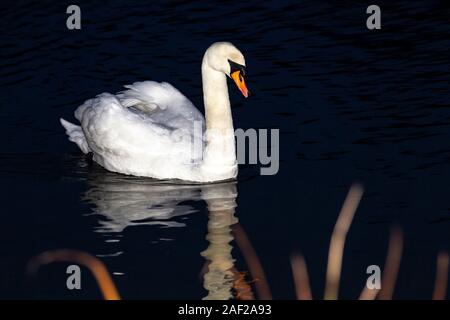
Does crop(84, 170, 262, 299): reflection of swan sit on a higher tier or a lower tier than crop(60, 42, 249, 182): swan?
lower

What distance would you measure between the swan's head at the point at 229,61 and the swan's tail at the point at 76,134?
2.59 metres

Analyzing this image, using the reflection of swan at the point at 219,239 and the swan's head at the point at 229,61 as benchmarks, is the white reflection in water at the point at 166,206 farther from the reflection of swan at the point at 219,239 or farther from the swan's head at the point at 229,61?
the swan's head at the point at 229,61

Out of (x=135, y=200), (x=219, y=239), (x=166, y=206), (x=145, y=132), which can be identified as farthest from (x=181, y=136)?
(x=219, y=239)

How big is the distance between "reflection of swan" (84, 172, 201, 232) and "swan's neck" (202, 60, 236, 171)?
1.71ft

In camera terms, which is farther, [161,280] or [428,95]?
[428,95]

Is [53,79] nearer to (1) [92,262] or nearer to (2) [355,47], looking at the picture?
(2) [355,47]

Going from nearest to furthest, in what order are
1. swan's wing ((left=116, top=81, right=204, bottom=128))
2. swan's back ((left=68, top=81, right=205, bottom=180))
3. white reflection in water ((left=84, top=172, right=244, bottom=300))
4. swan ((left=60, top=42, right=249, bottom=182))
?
white reflection in water ((left=84, top=172, right=244, bottom=300))
swan ((left=60, top=42, right=249, bottom=182))
swan's back ((left=68, top=81, right=205, bottom=180))
swan's wing ((left=116, top=81, right=204, bottom=128))

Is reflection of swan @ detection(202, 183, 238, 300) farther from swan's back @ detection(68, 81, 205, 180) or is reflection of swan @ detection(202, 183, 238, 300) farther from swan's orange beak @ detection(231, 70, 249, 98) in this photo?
swan's orange beak @ detection(231, 70, 249, 98)

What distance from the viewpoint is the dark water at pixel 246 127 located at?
11.5 metres

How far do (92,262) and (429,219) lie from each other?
7.45 meters

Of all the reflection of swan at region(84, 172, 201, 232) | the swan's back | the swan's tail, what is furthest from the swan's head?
the swan's tail

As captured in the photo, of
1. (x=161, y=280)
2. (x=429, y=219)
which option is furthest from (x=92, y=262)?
(x=429, y=219)

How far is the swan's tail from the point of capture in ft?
51.9

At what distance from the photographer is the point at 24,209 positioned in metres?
13.3
